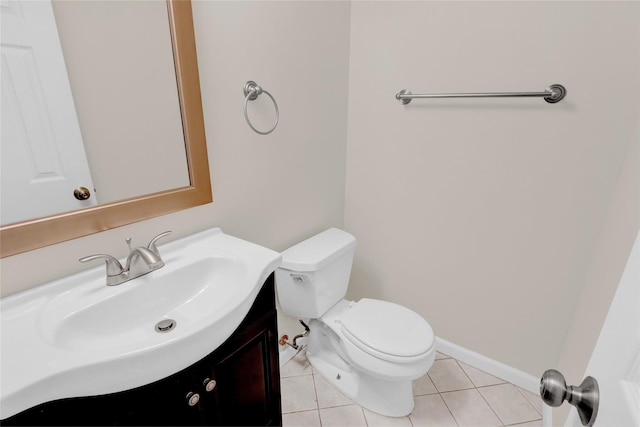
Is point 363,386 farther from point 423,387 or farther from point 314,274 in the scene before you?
point 314,274

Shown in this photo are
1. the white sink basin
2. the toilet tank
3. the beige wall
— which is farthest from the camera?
the toilet tank

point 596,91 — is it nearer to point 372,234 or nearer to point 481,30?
point 481,30

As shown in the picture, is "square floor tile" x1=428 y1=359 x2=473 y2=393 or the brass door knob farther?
"square floor tile" x1=428 y1=359 x2=473 y2=393

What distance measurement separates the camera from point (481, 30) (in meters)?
1.32

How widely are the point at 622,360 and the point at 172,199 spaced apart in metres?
1.10

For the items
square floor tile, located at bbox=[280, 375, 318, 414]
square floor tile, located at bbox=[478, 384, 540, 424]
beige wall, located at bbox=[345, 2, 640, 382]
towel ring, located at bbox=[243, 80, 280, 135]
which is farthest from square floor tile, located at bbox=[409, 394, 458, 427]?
towel ring, located at bbox=[243, 80, 280, 135]

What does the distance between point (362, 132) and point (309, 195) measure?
46 centimetres

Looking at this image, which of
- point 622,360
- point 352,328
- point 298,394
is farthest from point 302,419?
point 622,360

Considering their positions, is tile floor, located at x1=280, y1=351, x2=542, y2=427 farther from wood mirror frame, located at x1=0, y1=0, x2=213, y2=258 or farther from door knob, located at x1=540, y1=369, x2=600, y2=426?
door knob, located at x1=540, y1=369, x2=600, y2=426

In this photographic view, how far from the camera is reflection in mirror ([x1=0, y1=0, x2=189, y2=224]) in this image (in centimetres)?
76

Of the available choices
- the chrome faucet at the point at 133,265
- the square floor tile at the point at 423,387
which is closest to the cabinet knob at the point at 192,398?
the chrome faucet at the point at 133,265

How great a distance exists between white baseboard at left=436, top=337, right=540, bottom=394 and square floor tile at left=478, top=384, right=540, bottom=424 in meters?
0.05

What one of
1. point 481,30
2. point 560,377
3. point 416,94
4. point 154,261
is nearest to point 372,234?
point 416,94

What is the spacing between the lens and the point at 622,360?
1.29 ft
